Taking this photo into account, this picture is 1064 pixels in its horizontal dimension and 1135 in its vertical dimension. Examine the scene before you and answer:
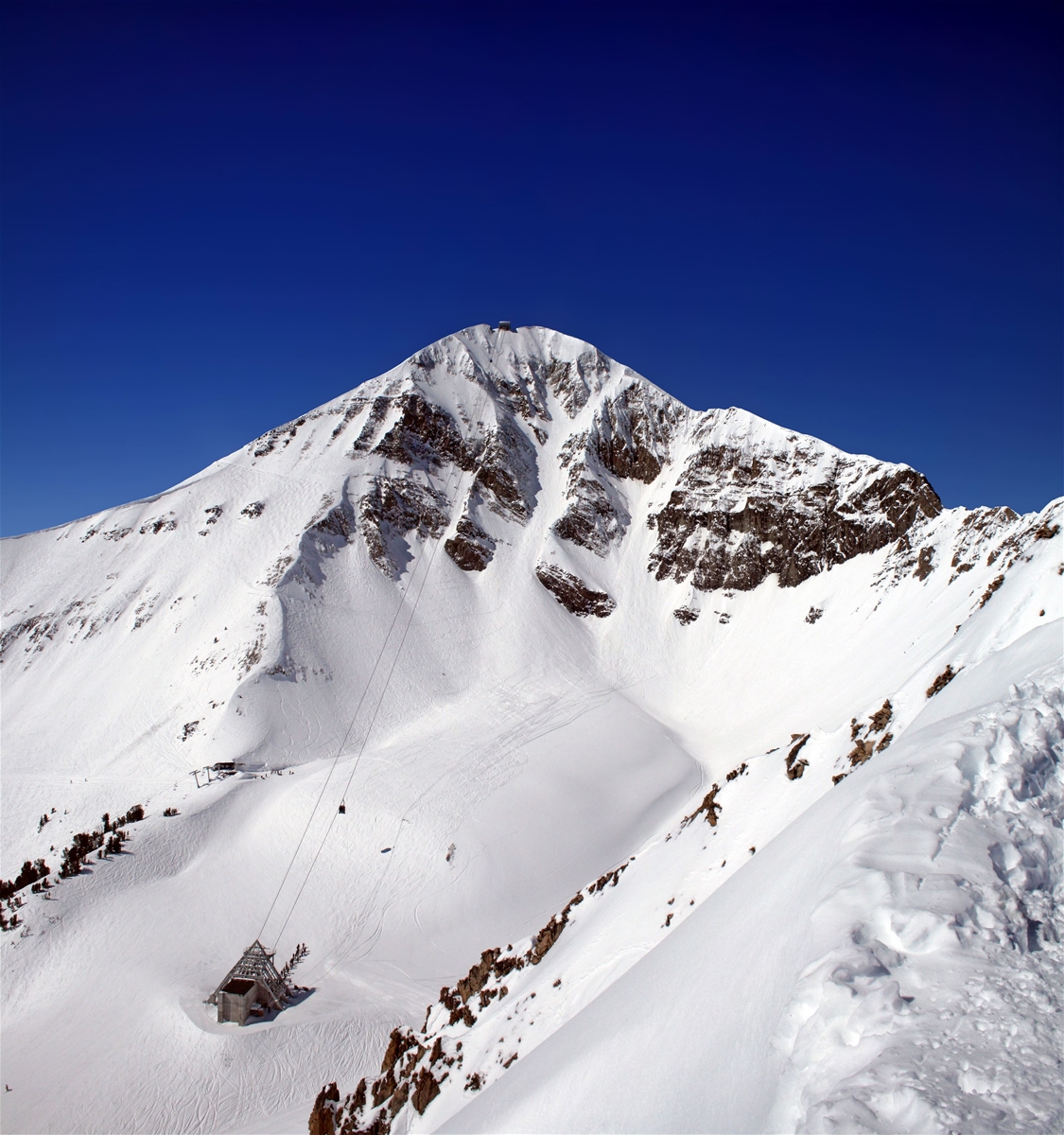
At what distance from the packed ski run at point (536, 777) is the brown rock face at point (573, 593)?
1.14ft

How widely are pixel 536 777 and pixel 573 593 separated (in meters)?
28.1

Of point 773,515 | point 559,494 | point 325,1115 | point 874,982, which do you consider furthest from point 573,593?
point 874,982

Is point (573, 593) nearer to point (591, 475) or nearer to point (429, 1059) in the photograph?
point (591, 475)

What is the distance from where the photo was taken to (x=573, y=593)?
58.9m

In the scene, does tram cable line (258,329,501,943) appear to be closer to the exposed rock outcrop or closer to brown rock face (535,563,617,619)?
brown rock face (535,563,617,619)

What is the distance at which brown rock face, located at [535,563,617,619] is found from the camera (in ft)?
192

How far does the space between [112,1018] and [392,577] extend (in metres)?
40.2

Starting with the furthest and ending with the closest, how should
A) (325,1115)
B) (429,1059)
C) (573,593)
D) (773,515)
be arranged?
(773,515) → (573,593) → (325,1115) → (429,1059)

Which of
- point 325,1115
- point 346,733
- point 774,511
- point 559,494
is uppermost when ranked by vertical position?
point 774,511

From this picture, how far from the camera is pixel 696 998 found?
6.70m

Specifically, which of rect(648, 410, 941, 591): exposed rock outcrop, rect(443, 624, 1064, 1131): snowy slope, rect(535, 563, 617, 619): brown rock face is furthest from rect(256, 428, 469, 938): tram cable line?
rect(648, 410, 941, 591): exposed rock outcrop

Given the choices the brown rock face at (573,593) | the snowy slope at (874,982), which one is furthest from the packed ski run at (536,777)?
the brown rock face at (573,593)

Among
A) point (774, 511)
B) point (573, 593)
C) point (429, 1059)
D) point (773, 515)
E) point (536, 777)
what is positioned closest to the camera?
point (429, 1059)

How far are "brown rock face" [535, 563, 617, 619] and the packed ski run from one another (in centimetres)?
35
